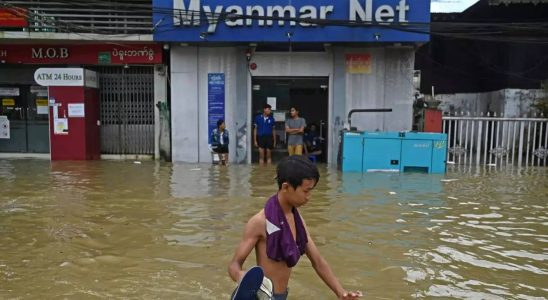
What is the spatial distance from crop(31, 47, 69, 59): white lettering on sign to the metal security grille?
3.51 feet

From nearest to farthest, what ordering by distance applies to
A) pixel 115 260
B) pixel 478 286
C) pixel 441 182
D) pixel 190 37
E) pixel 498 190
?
pixel 478 286 < pixel 115 260 < pixel 498 190 < pixel 441 182 < pixel 190 37

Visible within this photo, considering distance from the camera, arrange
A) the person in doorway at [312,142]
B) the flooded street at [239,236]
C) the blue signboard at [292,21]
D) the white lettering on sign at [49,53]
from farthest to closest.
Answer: the person in doorway at [312,142] < the white lettering on sign at [49,53] < the blue signboard at [292,21] < the flooded street at [239,236]

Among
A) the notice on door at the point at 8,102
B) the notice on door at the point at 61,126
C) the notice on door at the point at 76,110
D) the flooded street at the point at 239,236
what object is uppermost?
the notice on door at the point at 8,102

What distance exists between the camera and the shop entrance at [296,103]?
14797 millimetres

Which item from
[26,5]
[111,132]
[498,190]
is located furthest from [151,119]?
[498,190]

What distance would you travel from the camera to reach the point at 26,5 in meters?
14.6

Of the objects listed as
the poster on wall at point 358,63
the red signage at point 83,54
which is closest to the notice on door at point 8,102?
the red signage at point 83,54

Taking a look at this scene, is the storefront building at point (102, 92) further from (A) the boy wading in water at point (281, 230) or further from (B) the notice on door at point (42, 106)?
(A) the boy wading in water at point (281, 230)

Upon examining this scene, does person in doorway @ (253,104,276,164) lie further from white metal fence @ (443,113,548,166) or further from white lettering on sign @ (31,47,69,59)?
white lettering on sign @ (31,47,69,59)

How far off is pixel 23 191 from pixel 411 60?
33.8ft

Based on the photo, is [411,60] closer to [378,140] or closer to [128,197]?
[378,140]

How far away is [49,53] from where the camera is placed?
1487 cm

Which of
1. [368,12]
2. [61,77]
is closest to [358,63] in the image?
[368,12]

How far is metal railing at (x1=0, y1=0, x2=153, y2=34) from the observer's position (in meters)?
14.0
